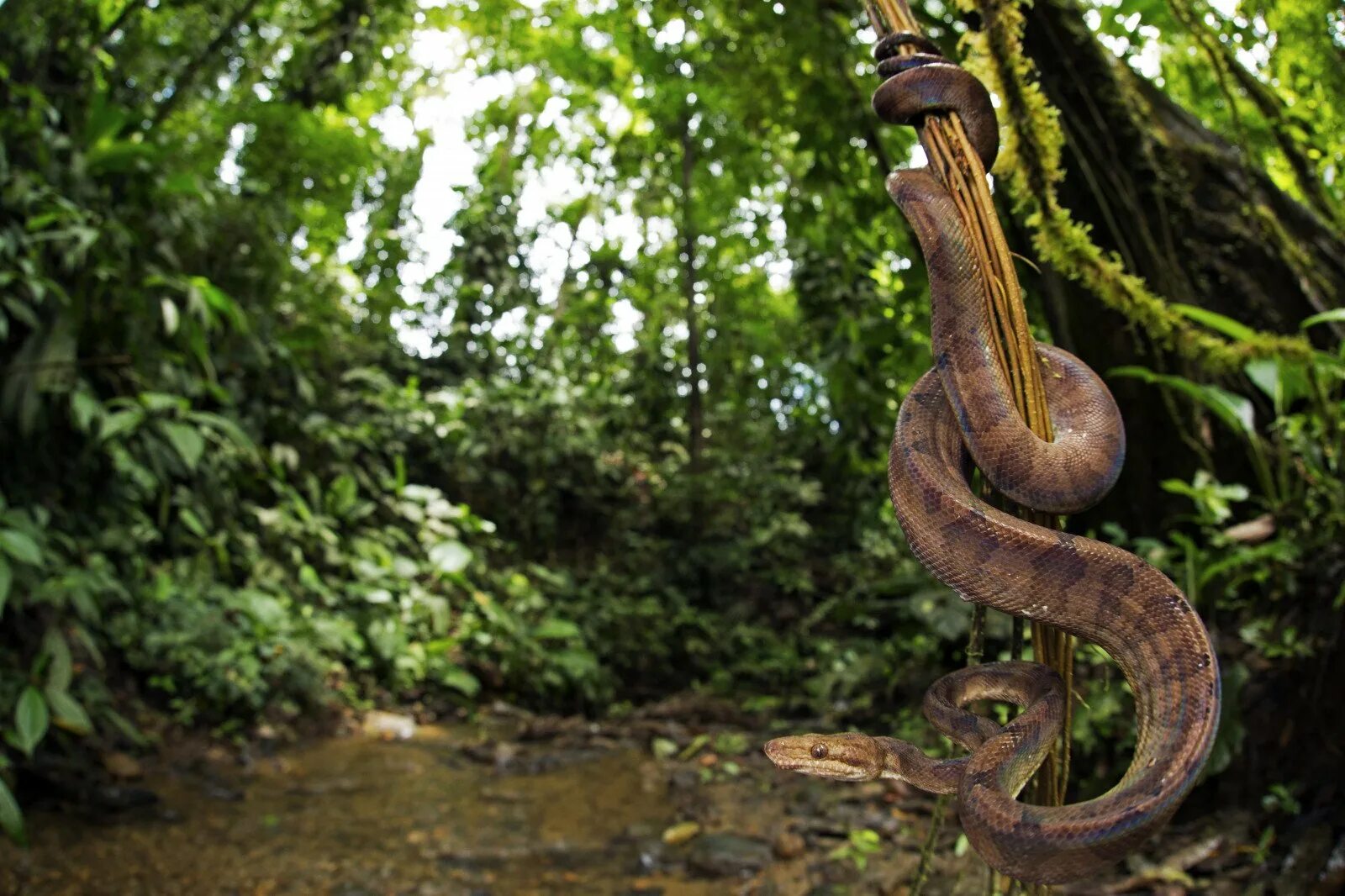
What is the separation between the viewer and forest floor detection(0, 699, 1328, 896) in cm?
338

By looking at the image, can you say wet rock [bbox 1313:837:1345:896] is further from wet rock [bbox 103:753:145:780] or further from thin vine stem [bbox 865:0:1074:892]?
wet rock [bbox 103:753:145:780]

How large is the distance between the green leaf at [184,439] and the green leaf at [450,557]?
254 cm

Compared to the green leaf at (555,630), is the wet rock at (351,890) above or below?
below

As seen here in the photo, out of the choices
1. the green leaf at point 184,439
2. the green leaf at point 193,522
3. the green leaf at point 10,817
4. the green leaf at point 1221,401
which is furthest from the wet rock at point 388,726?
the green leaf at point 1221,401

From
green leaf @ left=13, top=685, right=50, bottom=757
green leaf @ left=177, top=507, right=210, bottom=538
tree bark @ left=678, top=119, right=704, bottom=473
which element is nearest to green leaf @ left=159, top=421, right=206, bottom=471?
green leaf @ left=177, top=507, right=210, bottom=538

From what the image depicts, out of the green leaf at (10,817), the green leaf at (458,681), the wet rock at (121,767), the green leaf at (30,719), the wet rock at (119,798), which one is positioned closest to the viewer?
the green leaf at (10,817)

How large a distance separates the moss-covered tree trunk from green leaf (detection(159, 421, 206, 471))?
13.5 feet

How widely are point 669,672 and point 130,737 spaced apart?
3983 millimetres

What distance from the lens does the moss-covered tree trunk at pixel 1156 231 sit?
386 cm

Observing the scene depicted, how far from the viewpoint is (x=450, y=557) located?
7.37 meters

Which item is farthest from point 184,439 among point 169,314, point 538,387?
point 538,387

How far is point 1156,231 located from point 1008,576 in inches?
146

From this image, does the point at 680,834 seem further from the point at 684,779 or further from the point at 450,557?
the point at 450,557

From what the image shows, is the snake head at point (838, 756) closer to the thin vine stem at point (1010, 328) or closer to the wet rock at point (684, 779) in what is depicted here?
the thin vine stem at point (1010, 328)
